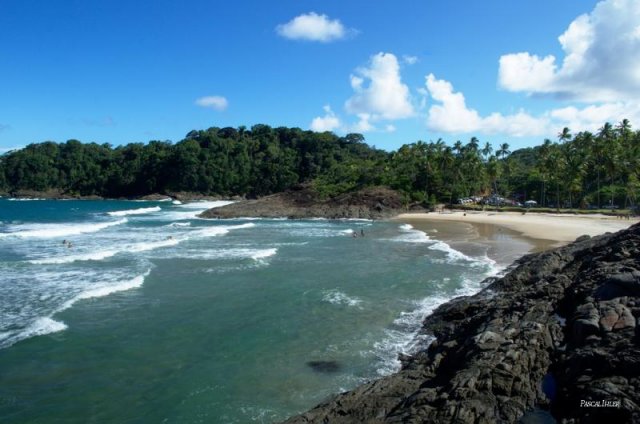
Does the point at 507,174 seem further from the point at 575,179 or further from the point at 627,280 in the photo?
the point at 627,280

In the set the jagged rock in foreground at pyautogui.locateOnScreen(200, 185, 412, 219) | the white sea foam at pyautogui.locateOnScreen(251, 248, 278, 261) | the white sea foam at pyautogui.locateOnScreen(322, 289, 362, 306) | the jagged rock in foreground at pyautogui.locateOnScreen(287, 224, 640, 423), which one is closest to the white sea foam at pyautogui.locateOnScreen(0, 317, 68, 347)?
the white sea foam at pyautogui.locateOnScreen(322, 289, 362, 306)

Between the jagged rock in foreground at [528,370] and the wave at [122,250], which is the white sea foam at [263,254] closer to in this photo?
the wave at [122,250]

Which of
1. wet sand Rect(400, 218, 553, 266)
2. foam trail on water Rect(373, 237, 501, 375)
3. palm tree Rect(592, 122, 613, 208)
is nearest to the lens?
foam trail on water Rect(373, 237, 501, 375)

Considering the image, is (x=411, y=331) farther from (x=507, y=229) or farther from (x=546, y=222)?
(x=546, y=222)

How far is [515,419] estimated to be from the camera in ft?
25.1

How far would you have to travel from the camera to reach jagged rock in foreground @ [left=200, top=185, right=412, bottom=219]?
206ft

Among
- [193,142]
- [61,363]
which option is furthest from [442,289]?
[193,142]

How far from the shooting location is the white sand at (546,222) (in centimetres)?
3784

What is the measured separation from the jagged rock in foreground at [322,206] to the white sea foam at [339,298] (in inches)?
1661

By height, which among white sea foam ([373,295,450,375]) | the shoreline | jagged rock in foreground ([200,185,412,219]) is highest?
jagged rock in foreground ([200,185,412,219])

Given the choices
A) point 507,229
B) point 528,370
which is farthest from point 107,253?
point 507,229

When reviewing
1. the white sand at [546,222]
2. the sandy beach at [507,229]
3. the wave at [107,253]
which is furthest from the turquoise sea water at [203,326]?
the white sand at [546,222]

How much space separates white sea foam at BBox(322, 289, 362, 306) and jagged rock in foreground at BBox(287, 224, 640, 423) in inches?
221

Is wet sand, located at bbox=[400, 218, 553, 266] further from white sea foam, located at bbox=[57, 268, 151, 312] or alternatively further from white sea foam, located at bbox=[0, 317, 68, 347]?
white sea foam, located at bbox=[0, 317, 68, 347]
